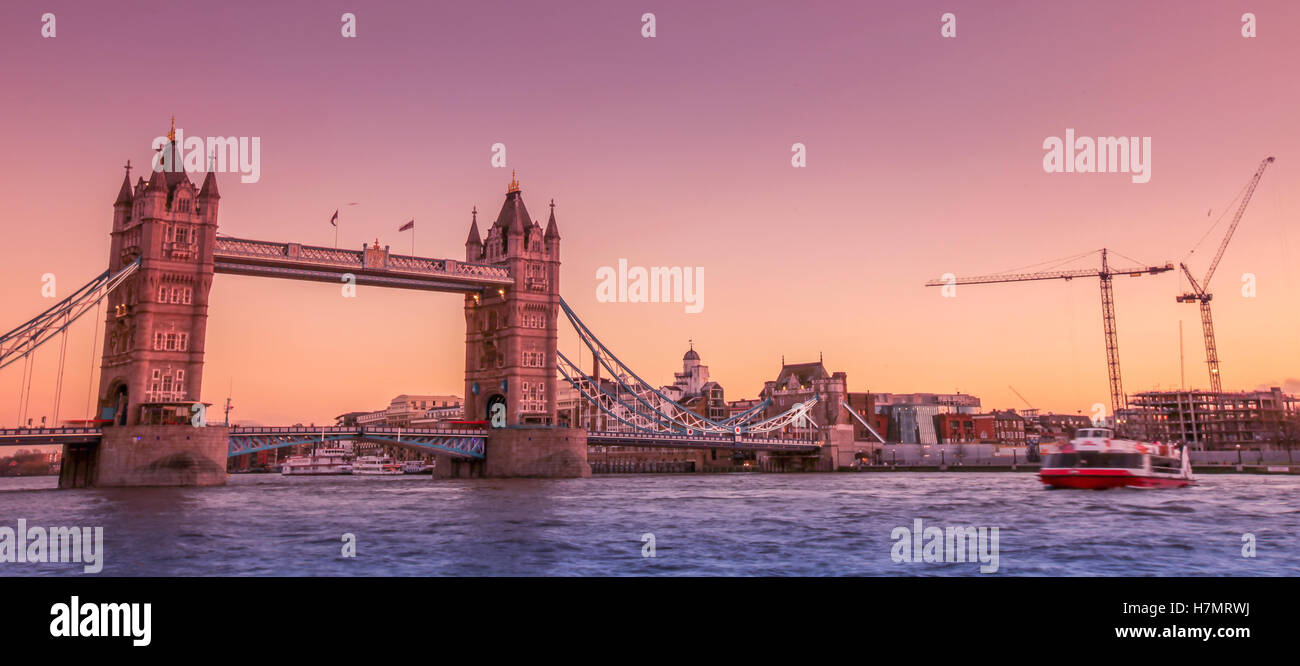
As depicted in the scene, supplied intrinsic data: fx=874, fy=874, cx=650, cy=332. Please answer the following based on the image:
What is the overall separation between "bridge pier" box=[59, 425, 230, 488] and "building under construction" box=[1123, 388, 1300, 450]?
501 ft

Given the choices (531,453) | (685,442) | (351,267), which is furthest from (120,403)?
(685,442)

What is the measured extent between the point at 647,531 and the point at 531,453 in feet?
194

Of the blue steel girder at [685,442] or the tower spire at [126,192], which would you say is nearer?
the tower spire at [126,192]

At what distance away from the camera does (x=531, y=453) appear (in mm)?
87312

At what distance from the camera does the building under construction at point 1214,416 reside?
161 metres

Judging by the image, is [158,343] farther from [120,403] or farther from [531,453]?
[531,453]

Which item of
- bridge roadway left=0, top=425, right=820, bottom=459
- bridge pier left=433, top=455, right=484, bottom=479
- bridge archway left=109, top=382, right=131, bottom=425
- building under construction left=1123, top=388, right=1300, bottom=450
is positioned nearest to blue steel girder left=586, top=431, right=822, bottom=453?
bridge roadway left=0, top=425, right=820, bottom=459

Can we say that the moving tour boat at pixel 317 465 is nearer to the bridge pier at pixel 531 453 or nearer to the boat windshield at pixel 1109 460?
the bridge pier at pixel 531 453

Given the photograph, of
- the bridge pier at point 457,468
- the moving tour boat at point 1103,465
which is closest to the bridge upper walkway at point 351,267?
the bridge pier at point 457,468

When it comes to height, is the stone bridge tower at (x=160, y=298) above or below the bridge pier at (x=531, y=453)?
above

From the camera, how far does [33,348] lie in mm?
66250

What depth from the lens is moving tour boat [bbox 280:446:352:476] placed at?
519 ft

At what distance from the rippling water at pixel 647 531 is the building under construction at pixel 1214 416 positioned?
129845mm
